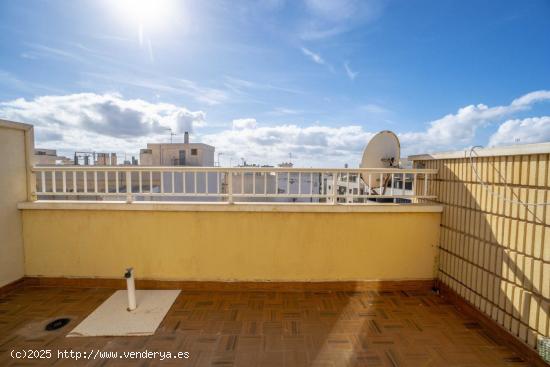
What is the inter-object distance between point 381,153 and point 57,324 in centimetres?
453

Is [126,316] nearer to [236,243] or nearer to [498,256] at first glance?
[236,243]

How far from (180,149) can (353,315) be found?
66.7 ft

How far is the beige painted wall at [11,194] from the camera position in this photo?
3193 millimetres

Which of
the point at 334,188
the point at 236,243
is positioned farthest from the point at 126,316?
the point at 334,188

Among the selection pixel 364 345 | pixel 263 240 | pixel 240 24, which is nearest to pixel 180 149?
pixel 240 24

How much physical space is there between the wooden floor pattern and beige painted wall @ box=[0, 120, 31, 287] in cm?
37

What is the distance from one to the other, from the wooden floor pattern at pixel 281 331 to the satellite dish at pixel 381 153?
1707mm

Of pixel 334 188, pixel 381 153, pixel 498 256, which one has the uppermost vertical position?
pixel 381 153

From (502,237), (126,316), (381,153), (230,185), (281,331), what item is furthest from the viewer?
(381,153)

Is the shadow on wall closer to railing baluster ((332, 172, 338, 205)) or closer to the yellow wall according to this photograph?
the yellow wall

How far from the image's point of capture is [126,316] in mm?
2801

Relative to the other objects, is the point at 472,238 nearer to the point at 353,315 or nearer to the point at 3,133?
the point at 353,315

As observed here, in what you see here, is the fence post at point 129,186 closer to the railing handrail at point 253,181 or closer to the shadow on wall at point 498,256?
the railing handrail at point 253,181

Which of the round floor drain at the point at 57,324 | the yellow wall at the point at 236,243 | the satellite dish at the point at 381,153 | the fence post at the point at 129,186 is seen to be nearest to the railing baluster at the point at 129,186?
the fence post at the point at 129,186
